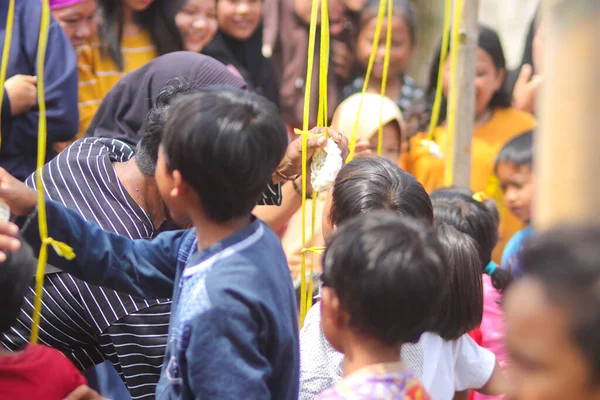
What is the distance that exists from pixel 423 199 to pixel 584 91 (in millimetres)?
463

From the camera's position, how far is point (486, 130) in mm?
3984

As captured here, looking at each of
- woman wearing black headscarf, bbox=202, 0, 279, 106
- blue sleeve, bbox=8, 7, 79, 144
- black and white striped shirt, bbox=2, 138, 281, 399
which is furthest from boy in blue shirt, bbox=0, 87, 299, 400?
woman wearing black headscarf, bbox=202, 0, 279, 106

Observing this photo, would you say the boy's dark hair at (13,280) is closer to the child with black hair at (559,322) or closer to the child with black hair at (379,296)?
the child with black hair at (379,296)

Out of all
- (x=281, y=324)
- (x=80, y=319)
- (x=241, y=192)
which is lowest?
(x=80, y=319)

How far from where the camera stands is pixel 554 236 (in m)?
1.21

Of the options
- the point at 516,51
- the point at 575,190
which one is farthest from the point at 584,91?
the point at 516,51

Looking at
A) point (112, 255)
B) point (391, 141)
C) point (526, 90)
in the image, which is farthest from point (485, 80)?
point (112, 255)

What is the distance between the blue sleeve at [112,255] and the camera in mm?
1717

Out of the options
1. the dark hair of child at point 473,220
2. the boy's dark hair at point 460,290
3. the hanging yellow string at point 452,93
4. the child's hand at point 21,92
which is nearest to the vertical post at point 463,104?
the hanging yellow string at point 452,93

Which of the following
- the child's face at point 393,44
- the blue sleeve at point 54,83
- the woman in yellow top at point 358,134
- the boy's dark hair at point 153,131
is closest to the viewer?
the boy's dark hair at point 153,131

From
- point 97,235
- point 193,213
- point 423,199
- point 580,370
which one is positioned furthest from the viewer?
point 423,199

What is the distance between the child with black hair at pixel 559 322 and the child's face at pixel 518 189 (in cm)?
241

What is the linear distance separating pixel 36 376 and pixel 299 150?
83cm

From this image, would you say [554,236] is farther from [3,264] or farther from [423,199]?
[3,264]
